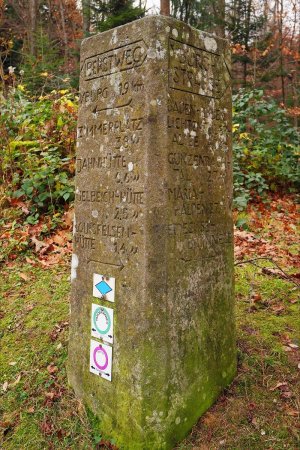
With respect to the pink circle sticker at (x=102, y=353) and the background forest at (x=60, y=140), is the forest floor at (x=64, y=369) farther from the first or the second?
the background forest at (x=60, y=140)

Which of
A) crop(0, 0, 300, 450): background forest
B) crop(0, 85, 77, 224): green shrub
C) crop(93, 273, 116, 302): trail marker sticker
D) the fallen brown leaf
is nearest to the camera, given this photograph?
crop(93, 273, 116, 302): trail marker sticker

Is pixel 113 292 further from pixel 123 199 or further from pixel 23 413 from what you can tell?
pixel 23 413

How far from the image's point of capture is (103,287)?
2.49 meters

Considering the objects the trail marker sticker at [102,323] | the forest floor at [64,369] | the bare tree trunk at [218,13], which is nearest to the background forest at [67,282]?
the forest floor at [64,369]

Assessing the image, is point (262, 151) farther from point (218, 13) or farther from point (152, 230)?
point (218, 13)

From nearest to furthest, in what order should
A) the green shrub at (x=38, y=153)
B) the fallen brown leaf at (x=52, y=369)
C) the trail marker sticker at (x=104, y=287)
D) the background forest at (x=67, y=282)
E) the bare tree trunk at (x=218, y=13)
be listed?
1. the trail marker sticker at (x=104, y=287)
2. the background forest at (x=67, y=282)
3. the fallen brown leaf at (x=52, y=369)
4. the green shrub at (x=38, y=153)
5. the bare tree trunk at (x=218, y=13)

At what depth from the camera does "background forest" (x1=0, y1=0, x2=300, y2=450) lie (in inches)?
99.7

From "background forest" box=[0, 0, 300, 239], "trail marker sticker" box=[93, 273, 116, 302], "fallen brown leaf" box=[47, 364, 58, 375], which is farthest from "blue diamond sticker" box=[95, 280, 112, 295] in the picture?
"background forest" box=[0, 0, 300, 239]

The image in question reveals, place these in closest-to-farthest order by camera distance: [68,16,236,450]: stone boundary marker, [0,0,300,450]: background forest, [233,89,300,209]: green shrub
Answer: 1. [68,16,236,450]: stone boundary marker
2. [0,0,300,450]: background forest
3. [233,89,300,209]: green shrub

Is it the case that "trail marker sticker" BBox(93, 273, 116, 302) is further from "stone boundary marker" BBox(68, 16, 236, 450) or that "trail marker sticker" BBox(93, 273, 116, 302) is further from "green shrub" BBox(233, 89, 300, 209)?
"green shrub" BBox(233, 89, 300, 209)

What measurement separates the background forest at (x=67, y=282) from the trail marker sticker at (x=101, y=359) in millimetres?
347

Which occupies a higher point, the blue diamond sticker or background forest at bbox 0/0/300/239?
background forest at bbox 0/0/300/239

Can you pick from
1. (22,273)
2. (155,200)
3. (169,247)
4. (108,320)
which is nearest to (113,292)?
(108,320)

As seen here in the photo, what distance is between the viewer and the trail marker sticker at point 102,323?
245 centimetres
